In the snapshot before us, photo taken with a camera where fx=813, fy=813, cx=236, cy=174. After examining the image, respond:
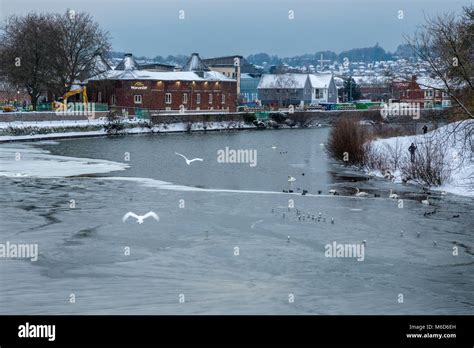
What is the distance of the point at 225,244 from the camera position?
69.1 feet

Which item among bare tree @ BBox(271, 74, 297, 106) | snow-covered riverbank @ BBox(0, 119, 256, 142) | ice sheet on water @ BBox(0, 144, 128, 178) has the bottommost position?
ice sheet on water @ BBox(0, 144, 128, 178)

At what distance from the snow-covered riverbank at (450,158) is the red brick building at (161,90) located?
45.5 metres

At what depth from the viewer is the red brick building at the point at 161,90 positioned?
85.9 metres

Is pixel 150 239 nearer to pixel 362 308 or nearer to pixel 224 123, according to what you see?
pixel 362 308

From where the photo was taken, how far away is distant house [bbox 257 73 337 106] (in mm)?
128000

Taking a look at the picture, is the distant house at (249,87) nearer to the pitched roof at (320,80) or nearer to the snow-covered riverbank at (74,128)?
the pitched roof at (320,80)

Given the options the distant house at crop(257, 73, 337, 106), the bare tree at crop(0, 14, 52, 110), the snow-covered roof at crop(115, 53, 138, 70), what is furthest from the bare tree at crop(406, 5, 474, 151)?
the distant house at crop(257, 73, 337, 106)

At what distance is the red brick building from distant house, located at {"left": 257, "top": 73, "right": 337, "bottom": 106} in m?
29.6

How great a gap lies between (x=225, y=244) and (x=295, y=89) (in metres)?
108

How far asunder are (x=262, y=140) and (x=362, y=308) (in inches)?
1888

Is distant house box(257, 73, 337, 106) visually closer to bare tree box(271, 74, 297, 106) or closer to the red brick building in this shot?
bare tree box(271, 74, 297, 106)

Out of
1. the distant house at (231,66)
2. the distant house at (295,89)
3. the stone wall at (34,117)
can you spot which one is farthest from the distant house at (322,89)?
the stone wall at (34,117)

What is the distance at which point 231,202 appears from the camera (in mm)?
28297
